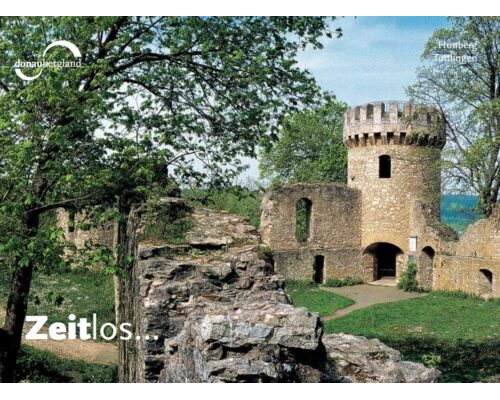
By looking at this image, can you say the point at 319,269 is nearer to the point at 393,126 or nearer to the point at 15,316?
the point at 393,126

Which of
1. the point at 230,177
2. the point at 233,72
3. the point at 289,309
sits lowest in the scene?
the point at 289,309

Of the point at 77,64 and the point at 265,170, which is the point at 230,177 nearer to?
the point at 77,64

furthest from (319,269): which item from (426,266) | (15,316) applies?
(15,316)

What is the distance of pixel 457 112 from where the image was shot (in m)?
16.8

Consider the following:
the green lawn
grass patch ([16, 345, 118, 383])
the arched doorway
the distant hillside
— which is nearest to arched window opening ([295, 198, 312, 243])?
the green lawn

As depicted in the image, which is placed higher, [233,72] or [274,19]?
Answer: [274,19]

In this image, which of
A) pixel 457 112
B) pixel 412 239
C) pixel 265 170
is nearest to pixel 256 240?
pixel 457 112

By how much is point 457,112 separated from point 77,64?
Answer: 11.2m

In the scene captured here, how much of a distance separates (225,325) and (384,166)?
2176 centimetres

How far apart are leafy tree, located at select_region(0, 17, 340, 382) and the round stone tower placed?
1469 cm

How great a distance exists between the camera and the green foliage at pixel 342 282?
24.9 meters

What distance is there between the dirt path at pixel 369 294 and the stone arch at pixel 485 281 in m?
2.37

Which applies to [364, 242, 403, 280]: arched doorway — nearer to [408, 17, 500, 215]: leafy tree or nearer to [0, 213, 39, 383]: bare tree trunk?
[408, 17, 500, 215]: leafy tree

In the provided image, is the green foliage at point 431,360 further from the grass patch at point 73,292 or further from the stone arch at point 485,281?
the stone arch at point 485,281
